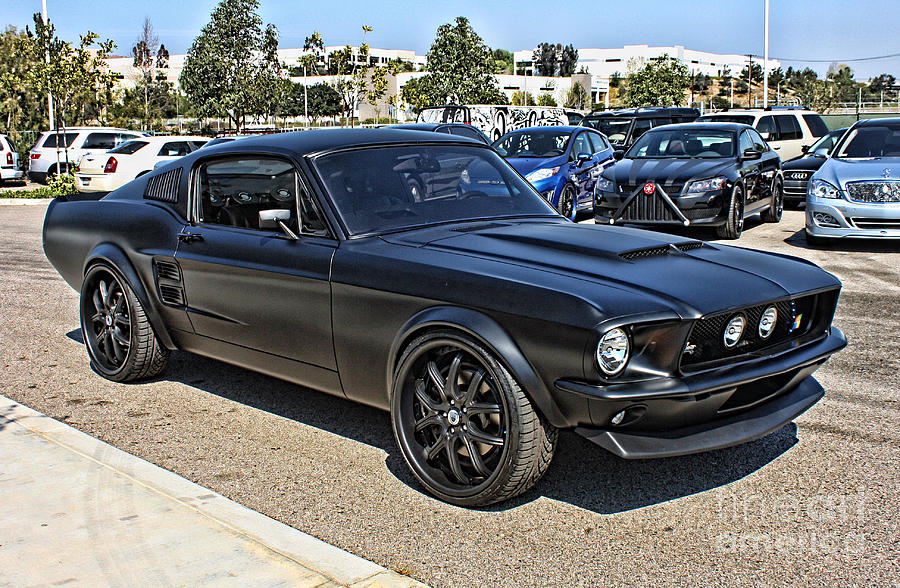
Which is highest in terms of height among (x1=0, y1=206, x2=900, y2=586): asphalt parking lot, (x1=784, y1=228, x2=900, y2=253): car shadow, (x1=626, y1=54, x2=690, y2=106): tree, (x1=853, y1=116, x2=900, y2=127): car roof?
(x1=626, y1=54, x2=690, y2=106): tree

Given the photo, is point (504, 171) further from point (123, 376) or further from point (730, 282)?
→ point (123, 376)

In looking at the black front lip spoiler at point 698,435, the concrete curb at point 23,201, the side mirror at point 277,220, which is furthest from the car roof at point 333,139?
the concrete curb at point 23,201

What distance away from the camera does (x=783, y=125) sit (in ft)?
67.1

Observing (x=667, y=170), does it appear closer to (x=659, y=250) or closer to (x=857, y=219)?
(x=857, y=219)

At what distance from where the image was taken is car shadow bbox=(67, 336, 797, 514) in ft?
13.4

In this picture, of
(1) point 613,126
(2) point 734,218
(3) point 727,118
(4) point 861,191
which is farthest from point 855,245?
(1) point 613,126

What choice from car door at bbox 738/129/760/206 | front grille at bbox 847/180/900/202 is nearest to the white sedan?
car door at bbox 738/129/760/206

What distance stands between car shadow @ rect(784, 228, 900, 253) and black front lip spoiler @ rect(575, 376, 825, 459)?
337 inches

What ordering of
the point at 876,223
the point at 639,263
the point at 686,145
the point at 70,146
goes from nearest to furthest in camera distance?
the point at 639,263 → the point at 876,223 → the point at 686,145 → the point at 70,146

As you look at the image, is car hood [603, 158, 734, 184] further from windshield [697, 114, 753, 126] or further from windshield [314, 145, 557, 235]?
windshield [314, 145, 557, 235]

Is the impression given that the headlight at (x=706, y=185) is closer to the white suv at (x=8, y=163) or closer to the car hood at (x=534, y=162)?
the car hood at (x=534, y=162)

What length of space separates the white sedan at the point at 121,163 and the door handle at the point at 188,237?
1567 centimetres

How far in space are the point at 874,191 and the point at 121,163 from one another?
620 inches

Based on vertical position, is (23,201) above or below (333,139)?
below
